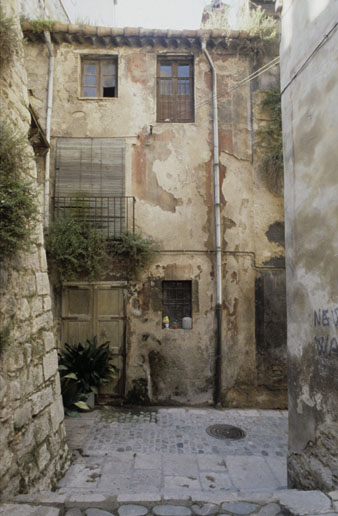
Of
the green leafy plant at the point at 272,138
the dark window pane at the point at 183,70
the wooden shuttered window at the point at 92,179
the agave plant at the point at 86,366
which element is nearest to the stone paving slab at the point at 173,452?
the agave plant at the point at 86,366

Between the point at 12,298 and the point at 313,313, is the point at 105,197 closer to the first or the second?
the point at 12,298

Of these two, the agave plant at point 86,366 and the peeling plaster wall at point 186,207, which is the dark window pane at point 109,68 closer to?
the peeling plaster wall at point 186,207

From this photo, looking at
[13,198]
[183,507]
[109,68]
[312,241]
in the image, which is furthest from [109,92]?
[183,507]

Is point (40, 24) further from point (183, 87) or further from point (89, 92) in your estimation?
point (183, 87)

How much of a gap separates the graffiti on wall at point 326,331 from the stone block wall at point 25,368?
9.63ft

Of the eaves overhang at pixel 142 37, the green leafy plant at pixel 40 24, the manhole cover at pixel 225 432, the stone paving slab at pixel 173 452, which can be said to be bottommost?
the manhole cover at pixel 225 432

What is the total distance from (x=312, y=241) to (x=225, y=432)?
13.2 feet

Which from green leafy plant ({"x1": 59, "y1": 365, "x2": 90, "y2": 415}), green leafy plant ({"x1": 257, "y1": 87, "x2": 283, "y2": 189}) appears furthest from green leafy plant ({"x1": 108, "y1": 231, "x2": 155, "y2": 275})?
green leafy plant ({"x1": 257, "y1": 87, "x2": 283, "y2": 189})

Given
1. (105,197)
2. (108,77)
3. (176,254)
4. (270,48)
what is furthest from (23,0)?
(176,254)

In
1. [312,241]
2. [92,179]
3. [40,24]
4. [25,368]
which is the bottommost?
[25,368]

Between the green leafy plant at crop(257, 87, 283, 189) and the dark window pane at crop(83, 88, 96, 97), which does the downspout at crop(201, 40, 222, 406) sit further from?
the dark window pane at crop(83, 88, 96, 97)

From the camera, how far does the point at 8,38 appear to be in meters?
3.78

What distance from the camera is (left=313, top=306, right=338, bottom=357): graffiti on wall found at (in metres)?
3.16

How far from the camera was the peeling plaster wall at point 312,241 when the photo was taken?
3246 mm
